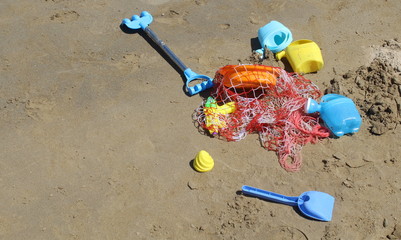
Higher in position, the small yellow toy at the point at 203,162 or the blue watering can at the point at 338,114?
the blue watering can at the point at 338,114

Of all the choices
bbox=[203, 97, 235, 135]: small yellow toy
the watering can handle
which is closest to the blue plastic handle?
bbox=[203, 97, 235, 135]: small yellow toy

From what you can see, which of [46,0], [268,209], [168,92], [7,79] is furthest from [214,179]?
[46,0]

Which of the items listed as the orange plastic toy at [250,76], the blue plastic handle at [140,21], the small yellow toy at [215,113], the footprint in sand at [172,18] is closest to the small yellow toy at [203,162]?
the small yellow toy at [215,113]

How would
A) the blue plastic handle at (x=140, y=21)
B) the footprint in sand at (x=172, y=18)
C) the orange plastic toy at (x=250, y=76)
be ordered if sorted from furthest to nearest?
the footprint in sand at (x=172, y=18), the blue plastic handle at (x=140, y=21), the orange plastic toy at (x=250, y=76)

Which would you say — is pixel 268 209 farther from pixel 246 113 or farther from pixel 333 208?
pixel 246 113

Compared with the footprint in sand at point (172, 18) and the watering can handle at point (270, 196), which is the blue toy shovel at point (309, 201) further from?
the footprint in sand at point (172, 18)

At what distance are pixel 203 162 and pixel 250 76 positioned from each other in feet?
2.87

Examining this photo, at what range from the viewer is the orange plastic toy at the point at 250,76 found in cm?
353

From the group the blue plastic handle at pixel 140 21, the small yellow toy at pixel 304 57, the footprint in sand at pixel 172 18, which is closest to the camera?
the small yellow toy at pixel 304 57

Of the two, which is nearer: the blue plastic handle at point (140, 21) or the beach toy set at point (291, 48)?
the beach toy set at point (291, 48)

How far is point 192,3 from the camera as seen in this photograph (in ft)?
16.2

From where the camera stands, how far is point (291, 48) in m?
4.03

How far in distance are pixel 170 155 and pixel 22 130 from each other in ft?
4.46

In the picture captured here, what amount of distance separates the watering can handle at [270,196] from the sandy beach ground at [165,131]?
2.1 inches
